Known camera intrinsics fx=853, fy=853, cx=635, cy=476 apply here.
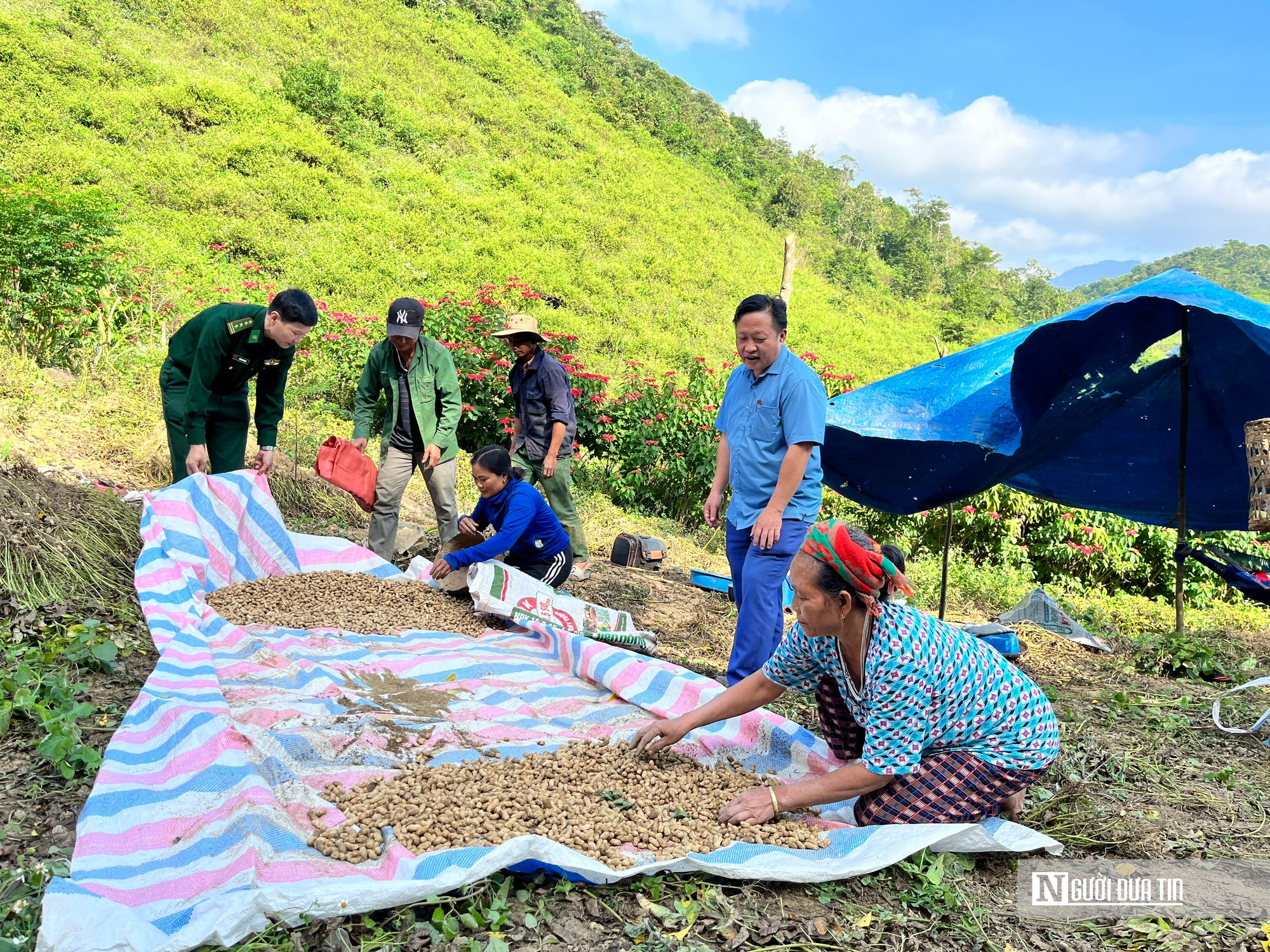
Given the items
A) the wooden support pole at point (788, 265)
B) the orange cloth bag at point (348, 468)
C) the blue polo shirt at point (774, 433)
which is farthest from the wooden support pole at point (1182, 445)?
the wooden support pole at point (788, 265)

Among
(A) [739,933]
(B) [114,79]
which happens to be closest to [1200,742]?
(A) [739,933]

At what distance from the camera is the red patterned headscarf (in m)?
1.94

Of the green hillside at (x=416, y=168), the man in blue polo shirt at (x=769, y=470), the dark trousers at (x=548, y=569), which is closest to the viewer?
the man in blue polo shirt at (x=769, y=470)

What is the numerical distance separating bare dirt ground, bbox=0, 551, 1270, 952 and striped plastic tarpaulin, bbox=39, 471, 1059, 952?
0.06 meters

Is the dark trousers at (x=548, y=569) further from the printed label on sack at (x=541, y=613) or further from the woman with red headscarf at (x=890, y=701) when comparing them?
the woman with red headscarf at (x=890, y=701)

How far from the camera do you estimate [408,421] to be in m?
4.53

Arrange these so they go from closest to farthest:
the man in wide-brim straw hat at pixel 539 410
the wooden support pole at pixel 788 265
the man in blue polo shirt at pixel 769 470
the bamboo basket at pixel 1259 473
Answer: the man in blue polo shirt at pixel 769 470 → the bamboo basket at pixel 1259 473 → the man in wide-brim straw hat at pixel 539 410 → the wooden support pole at pixel 788 265

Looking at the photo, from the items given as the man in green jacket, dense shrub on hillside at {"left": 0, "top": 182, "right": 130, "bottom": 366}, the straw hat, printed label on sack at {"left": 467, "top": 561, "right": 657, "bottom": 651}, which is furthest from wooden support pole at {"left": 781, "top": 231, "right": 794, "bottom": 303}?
dense shrub on hillside at {"left": 0, "top": 182, "right": 130, "bottom": 366}

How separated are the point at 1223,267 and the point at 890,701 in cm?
7933

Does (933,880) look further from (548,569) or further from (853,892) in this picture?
(548,569)

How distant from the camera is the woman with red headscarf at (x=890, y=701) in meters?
1.98

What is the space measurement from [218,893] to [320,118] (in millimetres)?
19526

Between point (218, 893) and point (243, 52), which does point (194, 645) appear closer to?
point (218, 893)

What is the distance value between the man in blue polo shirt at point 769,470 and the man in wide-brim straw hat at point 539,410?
1.82 m
